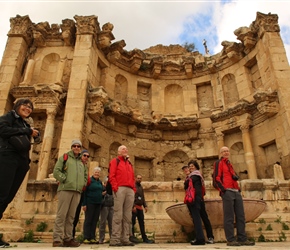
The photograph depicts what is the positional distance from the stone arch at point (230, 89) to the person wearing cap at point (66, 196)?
11932mm

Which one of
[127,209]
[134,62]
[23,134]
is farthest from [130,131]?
[23,134]

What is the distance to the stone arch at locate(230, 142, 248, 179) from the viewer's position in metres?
13.2

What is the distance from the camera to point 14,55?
42.9 ft

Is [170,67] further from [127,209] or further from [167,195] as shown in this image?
[127,209]

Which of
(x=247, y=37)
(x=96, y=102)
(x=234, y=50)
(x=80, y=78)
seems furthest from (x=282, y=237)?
(x=234, y=50)

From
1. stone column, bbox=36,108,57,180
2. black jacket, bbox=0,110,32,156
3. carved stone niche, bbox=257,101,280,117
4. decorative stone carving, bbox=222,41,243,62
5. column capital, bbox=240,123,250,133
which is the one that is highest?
decorative stone carving, bbox=222,41,243,62

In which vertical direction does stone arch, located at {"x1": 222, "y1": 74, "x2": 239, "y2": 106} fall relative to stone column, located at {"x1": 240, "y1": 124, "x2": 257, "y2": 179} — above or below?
above

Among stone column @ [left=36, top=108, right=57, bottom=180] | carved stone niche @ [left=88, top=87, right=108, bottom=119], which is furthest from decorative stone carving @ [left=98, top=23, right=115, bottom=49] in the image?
stone column @ [left=36, top=108, right=57, bottom=180]

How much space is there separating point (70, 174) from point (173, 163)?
10569mm

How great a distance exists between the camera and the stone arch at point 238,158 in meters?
13.2

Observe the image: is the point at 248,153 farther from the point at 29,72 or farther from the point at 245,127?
the point at 29,72

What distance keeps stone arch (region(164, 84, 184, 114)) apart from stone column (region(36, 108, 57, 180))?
7103 millimetres

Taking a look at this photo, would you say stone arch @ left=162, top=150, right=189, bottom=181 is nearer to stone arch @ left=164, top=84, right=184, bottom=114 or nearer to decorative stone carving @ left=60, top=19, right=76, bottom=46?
stone arch @ left=164, top=84, right=184, bottom=114

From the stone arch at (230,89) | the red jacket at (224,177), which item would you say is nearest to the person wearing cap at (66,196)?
the red jacket at (224,177)
